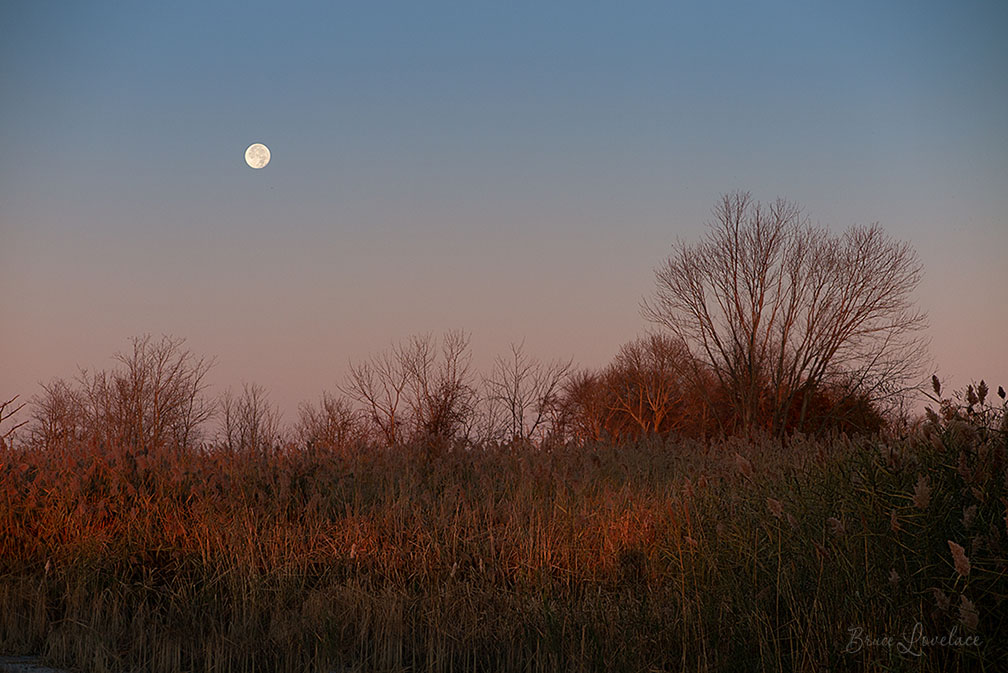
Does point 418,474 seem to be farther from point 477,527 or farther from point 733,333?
point 733,333
